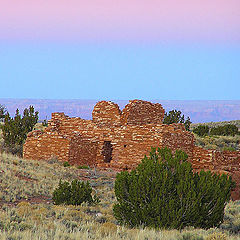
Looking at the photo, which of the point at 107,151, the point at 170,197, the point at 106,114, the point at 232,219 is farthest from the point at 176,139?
the point at 170,197

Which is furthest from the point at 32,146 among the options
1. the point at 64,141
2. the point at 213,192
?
the point at 213,192

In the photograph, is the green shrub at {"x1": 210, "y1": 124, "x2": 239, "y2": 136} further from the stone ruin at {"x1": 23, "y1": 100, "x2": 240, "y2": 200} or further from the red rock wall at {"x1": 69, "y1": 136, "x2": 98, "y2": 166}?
the red rock wall at {"x1": 69, "y1": 136, "x2": 98, "y2": 166}

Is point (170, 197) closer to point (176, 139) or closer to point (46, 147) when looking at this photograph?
point (176, 139)

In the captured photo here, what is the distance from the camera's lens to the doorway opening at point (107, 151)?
73.6 ft

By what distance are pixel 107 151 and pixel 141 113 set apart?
3252 millimetres

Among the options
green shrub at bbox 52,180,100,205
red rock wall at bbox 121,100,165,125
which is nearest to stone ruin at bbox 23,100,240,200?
red rock wall at bbox 121,100,165,125

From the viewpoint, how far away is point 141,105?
2356 cm

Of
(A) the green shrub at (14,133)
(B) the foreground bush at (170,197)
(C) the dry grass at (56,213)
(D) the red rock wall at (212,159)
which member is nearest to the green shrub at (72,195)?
(C) the dry grass at (56,213)

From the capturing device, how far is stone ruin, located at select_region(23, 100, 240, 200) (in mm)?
21000

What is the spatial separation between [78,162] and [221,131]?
98.1ft

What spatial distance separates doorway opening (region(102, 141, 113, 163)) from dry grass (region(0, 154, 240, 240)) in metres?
2.36

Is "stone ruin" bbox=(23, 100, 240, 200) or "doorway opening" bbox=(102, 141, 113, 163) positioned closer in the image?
"stone ruin" bbox=(23, 100, 240, 200)

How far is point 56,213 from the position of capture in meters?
10.2

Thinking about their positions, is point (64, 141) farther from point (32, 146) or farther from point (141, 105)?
point (141, 105)
